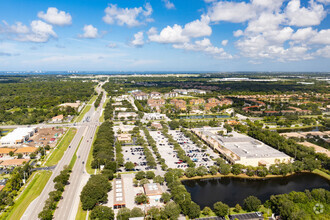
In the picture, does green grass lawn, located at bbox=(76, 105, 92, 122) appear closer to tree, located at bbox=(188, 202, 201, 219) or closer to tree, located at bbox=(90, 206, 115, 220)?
tree, located at bbox=(90, 206, 115, 220)

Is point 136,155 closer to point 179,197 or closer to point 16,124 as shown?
point 179,197

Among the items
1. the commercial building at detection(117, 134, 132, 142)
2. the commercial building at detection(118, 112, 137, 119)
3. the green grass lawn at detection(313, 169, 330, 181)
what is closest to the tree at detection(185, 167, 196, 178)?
the commercial building at detection(117, 134, 132, 142)

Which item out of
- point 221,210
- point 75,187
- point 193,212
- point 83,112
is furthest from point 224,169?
point 83,112

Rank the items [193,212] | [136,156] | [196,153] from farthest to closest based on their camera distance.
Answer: [196,153] < [136,156] < [193,212]

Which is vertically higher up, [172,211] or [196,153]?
[172,211]

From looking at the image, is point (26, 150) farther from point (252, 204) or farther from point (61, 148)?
point (252, 204)

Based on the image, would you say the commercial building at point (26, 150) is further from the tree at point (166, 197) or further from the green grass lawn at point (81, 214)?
the tree at point (166, 197)

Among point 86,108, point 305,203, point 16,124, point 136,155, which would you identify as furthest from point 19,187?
point 86,108
